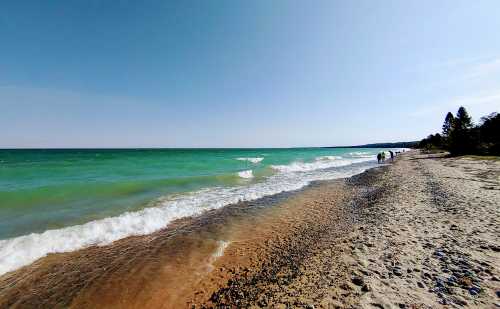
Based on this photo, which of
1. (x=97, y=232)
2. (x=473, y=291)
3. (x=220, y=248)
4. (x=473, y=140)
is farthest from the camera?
(x=473, y=140)

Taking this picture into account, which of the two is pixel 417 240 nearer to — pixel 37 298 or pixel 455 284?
pixel 455 284

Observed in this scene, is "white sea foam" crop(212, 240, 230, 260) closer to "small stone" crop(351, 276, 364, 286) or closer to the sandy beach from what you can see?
the sandy beach

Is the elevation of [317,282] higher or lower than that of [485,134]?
lower

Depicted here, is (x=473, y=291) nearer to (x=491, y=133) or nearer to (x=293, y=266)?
(x=293, y=266)

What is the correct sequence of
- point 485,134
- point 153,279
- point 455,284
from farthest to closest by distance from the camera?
point 485,134
point 153,279
point 455,284

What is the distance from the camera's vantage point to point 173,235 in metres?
8.28

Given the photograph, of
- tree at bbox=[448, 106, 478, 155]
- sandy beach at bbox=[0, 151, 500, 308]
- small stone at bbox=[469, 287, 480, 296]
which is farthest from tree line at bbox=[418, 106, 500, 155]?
small stone at bbox=[469, 287, 480, 296]

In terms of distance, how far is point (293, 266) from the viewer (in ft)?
17.9

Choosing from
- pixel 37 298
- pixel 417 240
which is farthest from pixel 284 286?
pixel 37 298

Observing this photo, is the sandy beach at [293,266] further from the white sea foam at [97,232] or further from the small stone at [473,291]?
the white sea foam at [97,232]

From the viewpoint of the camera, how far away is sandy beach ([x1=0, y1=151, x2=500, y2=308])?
4156 millimetres

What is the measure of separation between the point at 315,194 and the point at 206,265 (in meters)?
10.6

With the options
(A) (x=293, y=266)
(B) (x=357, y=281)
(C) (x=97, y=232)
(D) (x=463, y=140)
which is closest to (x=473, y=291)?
(B) (x=357, y=281)

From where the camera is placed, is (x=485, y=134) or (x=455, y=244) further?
(x=485, y=134)
